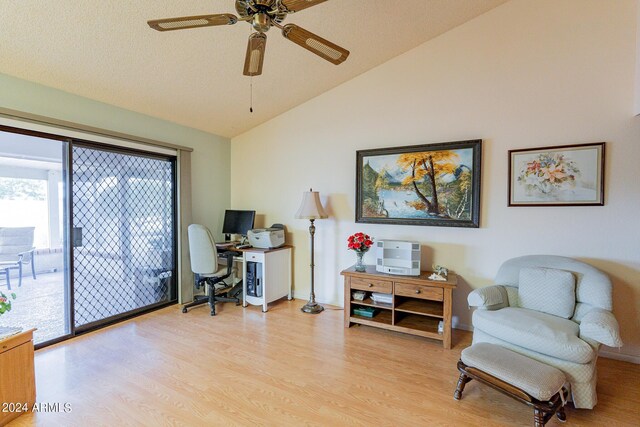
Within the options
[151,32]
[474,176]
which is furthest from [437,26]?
[151,32]

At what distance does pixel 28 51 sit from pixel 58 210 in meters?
1.46

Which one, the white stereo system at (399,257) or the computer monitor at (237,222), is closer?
the white stereo system at (399,257)

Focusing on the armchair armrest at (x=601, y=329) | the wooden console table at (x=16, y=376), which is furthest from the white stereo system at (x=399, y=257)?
the wooden console table at (x=16, y=376)

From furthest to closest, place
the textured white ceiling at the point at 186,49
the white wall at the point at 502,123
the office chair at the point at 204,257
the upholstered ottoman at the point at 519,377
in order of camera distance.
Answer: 1. the office chair at the point at 204,257
2. the white wall at the point at 502,123
3. the textured white ceiling at the point at 186,49
4. the upholstered ottoman at the point at 519,377

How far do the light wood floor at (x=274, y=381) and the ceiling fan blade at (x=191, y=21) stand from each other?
2297 millimetres

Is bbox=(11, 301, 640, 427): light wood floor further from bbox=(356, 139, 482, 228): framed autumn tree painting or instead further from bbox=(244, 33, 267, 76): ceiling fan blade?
bbox=(244, 33, 267, 76): ceiling fan blade

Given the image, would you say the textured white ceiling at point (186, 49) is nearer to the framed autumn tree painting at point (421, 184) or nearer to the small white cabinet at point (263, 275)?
the framed autumn tree painting at point (421, 184)

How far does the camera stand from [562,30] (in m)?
2.57

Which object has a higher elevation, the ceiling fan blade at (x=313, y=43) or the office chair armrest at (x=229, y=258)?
the ceiling fan blade at (x=313, y=43)

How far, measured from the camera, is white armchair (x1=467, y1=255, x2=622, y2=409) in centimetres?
179

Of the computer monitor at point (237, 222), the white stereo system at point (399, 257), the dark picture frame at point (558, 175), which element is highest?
the dark picture frame at point (558, 175)

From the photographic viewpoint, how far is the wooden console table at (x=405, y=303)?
105 inches

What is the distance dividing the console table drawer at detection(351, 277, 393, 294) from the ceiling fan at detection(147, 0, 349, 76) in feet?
6.87

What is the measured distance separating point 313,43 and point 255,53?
379 mm
